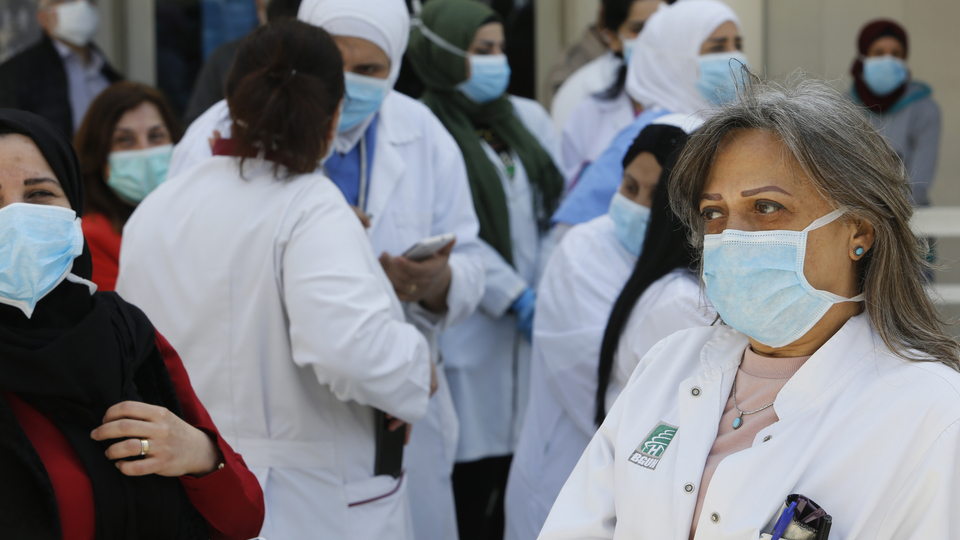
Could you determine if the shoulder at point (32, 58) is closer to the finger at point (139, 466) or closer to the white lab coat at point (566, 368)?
the white lab coat at point (566, 368)

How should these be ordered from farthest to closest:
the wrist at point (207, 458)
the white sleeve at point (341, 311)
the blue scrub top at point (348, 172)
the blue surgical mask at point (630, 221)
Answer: the blue scrub top at point (348, 172) < the blue surgical mask at point (630, 221) < the white sleeve at point (341, 311) < the wrist at point (207, 458)

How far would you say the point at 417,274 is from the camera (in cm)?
291

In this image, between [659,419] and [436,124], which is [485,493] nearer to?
[436,124]

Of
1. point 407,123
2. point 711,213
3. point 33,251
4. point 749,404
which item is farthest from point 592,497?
point 407,123

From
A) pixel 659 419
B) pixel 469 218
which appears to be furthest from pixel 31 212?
pixel 469 218

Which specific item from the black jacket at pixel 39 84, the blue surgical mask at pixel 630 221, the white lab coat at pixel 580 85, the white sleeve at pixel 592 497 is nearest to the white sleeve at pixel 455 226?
the blue surgical mask at pixel 630 221

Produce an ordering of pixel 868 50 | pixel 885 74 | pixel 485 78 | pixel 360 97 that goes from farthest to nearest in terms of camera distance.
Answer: pixel 868 50, pixel 885 74, pixel 485 78, pixel 360 97

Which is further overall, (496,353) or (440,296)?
(496,353)

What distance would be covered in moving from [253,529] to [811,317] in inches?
47.5

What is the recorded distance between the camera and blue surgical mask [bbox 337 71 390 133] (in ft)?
10.0

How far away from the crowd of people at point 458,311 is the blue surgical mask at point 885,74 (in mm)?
2661

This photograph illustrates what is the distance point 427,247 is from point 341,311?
28.6 inches

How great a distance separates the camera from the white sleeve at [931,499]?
137 cm

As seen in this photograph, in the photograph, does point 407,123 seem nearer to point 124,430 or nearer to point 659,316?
point 659,316
